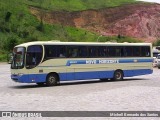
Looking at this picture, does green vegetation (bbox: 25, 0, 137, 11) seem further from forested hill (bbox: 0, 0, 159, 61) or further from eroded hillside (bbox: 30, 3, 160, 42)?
eroded hillside (bbox: 30, 3, 160, 42)

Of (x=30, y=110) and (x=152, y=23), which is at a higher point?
(x=152, y=23)

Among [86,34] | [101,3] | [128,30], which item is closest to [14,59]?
[86,34]

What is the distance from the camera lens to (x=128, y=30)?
116 m

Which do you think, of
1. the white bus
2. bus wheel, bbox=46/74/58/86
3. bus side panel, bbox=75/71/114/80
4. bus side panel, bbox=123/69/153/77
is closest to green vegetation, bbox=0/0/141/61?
bus side panel, bbox=123/69/153/77

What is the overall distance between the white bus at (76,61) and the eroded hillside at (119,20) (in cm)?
7507

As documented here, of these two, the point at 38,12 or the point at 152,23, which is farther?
the point at 152,23

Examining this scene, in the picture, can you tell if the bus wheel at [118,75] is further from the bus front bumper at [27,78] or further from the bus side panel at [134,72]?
the bus front bumper at [27,78]

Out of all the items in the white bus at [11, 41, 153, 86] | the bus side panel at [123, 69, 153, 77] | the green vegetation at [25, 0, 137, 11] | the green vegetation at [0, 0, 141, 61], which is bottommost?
the bus side panel at [123, 69, 153, 77]

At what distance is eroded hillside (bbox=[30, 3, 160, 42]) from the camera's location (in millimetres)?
108438

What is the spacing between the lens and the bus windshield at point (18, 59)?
23.5 metres

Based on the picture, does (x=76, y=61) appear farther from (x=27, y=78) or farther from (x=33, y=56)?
(x=27, y=78)

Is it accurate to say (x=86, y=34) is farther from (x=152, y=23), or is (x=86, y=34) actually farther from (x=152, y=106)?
(x=152, y=106)

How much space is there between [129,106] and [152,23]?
110 m

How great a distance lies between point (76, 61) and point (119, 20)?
92.1 metres
